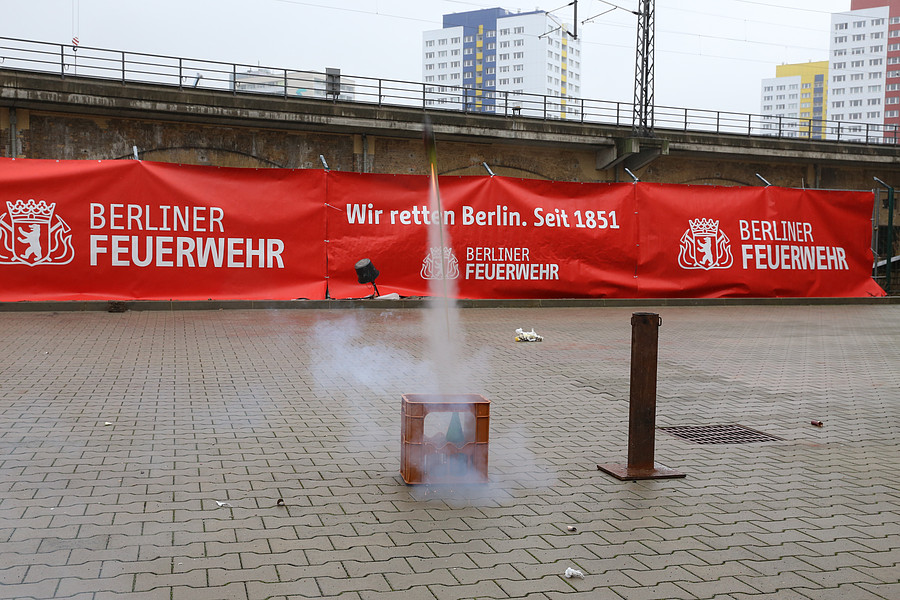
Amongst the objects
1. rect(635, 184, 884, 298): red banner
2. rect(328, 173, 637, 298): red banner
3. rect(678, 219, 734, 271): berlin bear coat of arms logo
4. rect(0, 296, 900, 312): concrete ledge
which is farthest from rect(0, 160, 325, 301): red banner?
rect(678, 219, 734, 271): berlin bear coat of arms logo

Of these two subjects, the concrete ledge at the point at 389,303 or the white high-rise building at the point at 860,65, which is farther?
the white high-rise building at the point at 860,65

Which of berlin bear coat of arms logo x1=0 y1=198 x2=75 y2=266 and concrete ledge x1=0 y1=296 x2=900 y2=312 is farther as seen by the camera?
concrete ledge x1=0 y1=296 x2=900 y2=312

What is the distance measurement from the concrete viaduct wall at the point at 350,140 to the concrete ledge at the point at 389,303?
904 centimetres

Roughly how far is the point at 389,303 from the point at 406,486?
1175cm

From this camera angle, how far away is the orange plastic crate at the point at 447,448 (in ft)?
15.8

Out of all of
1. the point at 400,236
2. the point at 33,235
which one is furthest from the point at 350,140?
the point at 33,235

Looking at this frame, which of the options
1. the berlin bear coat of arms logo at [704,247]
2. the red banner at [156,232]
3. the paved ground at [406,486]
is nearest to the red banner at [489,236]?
the red banner at [156,232]

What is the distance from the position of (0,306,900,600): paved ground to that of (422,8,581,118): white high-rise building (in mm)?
140487

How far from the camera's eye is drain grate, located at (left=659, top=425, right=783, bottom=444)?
21.0ft

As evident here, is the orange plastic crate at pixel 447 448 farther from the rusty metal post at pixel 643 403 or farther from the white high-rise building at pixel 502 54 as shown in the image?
the white high-rise building at pixel 502 54

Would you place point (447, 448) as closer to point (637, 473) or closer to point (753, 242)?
point (637, 473)

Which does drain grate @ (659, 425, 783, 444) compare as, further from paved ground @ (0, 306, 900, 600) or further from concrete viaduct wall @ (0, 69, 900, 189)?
concrete viaduct wall @ (0, 69, 900, 189)

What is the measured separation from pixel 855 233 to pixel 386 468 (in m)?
18.9

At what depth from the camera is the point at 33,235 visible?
572 inches
